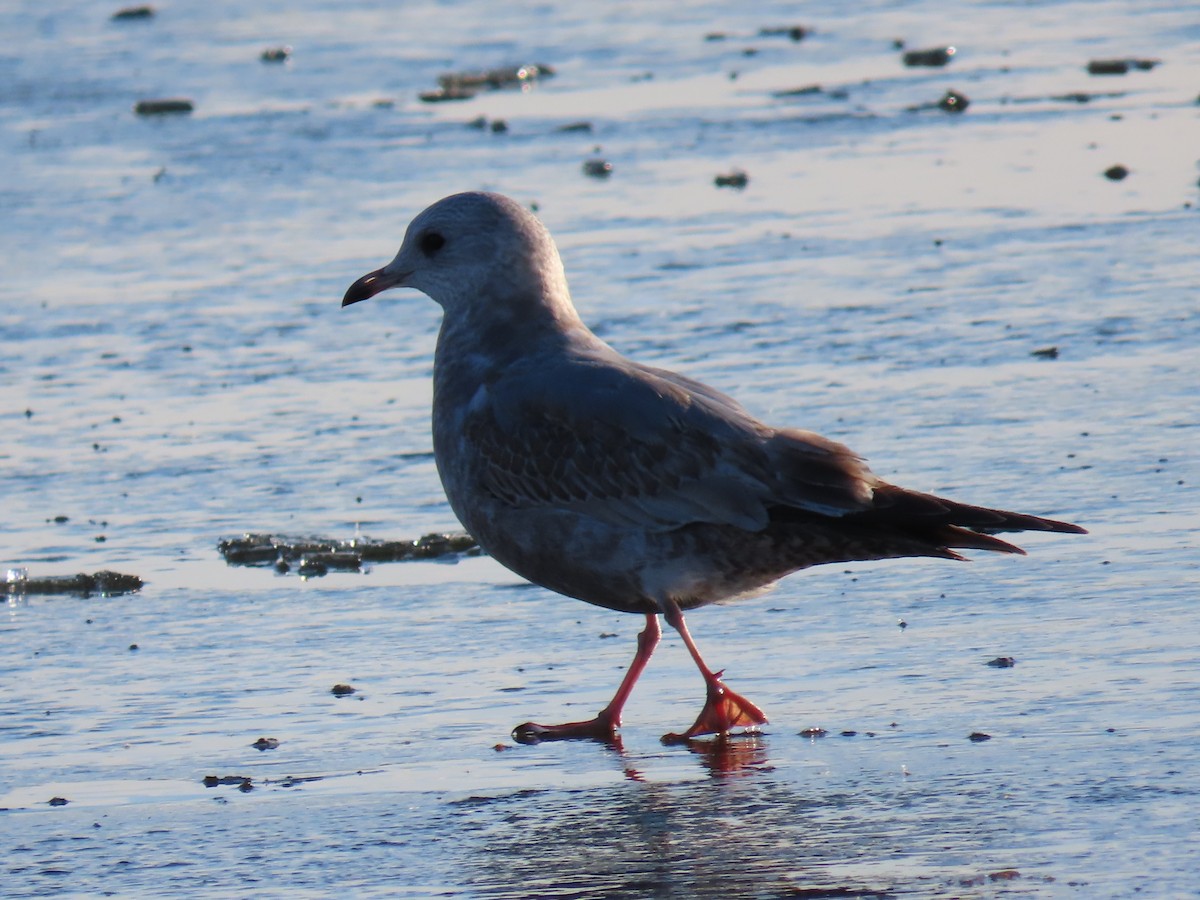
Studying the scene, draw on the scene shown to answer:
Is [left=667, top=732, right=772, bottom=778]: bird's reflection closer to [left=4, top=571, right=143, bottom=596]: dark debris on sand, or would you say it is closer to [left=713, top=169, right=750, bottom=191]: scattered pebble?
[left=4, top=571, right=143, bottom=596]: dark debris on sand

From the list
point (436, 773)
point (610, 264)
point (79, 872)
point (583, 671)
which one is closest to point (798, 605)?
point (583, 671)

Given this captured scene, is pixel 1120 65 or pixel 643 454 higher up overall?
pixel 1120 65

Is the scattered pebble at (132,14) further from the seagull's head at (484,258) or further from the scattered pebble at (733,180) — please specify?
the seagull's head at (484,258)

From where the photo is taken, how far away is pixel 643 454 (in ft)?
19.3

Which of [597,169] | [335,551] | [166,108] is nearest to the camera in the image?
[335,551]

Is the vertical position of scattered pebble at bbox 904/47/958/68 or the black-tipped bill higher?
scattered pebble at bbox 904/47/958/68

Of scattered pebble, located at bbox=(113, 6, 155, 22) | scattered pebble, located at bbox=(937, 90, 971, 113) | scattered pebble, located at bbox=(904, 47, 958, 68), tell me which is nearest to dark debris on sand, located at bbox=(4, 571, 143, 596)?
scattered pebble, located at bbox=(937, 90, 971, 113)

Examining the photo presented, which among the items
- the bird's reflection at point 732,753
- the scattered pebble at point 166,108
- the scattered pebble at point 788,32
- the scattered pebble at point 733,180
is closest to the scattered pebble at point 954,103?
the scattered pebble at point 733,180

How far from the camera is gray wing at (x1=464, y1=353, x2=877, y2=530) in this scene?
5.70m

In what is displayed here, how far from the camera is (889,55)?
1895cm

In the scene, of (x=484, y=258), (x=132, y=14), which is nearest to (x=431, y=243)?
(x=484, y=258)

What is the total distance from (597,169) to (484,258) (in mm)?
7815

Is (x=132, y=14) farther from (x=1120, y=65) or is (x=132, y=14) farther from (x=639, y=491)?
(x=639, y=491)

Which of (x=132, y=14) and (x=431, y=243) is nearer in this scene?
(x=431, y=243)
